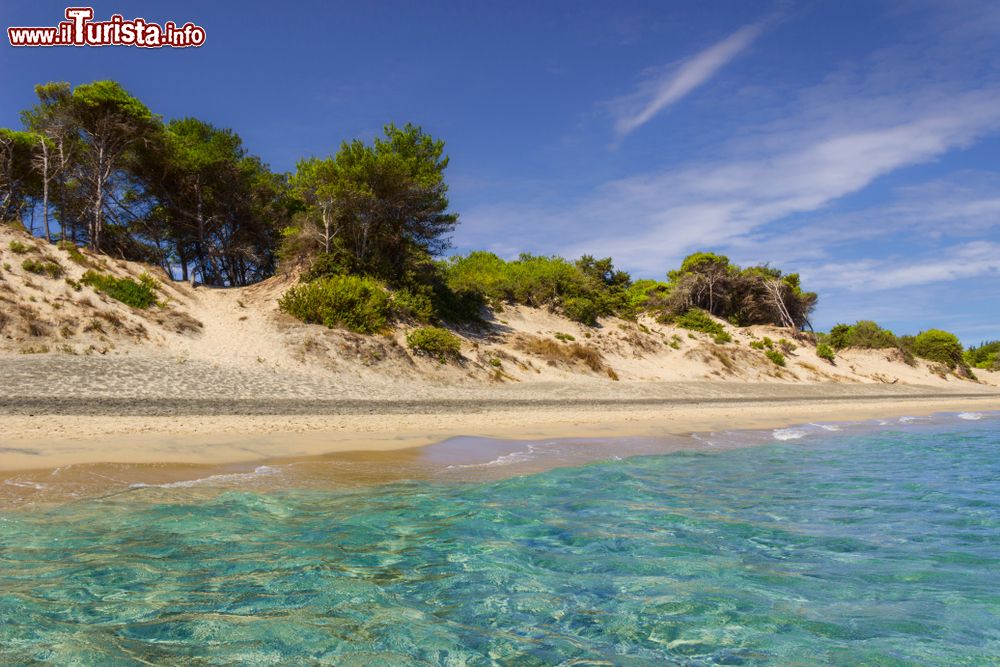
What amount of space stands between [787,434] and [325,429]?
577 inches

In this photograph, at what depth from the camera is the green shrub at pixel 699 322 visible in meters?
47.2

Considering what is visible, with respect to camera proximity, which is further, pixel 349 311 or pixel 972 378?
pixel 972 378

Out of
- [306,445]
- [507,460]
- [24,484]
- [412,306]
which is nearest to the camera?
[24,484]

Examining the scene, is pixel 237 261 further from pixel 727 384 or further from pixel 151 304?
pixel 727 384

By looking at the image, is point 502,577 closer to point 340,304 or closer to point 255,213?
point 340,304

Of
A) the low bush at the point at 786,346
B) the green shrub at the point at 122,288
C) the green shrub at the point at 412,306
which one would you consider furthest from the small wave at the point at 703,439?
the low bush at the point at 786,346

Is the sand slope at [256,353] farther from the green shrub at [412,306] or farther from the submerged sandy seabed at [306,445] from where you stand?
the submerged sandy seabed at [306,445]

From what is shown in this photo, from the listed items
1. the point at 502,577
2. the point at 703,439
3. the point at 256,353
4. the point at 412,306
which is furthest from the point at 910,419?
the point at 256,353

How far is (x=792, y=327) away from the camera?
2016 inches

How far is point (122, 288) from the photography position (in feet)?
87.5

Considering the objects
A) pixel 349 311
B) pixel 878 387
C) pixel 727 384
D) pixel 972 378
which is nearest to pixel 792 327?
pixel 878 387

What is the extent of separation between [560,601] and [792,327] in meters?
53.8

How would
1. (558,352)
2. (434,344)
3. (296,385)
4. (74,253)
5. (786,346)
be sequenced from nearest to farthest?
1. (296,385)
2. (74,253)
3. (434,344)
4. (558,352)
5. (786,346)

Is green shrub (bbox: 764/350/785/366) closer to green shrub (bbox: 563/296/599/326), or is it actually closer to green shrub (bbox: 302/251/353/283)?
green shrub (bbox: 563/296/599/326)
